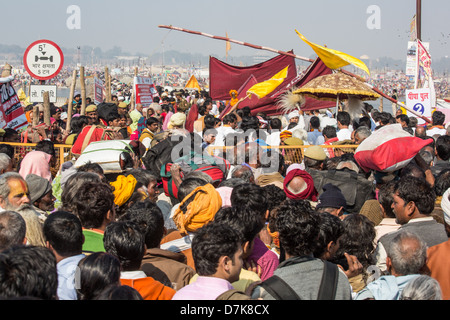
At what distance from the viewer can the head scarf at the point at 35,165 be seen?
6.12 meters

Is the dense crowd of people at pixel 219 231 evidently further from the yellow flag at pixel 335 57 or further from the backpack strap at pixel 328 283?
the yellow flag at pixel 335 57

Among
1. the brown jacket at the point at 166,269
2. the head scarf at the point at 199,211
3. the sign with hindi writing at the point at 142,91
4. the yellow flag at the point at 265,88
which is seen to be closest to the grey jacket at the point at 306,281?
the brown jacket at the point at 166,269

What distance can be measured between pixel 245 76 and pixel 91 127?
6799 millimetres

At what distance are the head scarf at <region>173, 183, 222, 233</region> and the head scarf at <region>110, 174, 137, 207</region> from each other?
3.14ft

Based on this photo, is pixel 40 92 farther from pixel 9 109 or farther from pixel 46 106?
pixel 9 109

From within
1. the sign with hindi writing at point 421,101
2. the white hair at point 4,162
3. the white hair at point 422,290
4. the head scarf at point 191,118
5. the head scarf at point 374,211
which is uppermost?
the sign with hindi writing at point 421,101

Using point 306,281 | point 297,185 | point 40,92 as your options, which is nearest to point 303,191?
point 297,185

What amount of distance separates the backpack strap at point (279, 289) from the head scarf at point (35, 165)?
4023 mm

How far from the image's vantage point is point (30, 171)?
20.1ft

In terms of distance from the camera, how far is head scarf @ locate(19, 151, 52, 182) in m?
6.12

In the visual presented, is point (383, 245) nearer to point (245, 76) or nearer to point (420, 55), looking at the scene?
point (245, 76)

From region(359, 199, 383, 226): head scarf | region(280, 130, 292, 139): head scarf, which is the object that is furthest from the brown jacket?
region(280, 130, 292, 139): head scarf
